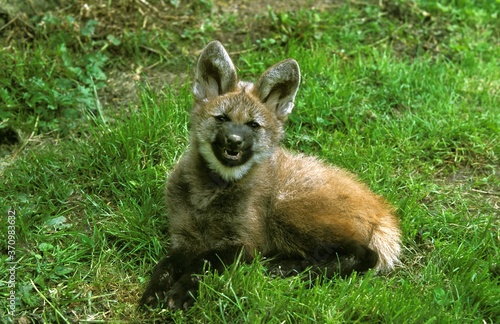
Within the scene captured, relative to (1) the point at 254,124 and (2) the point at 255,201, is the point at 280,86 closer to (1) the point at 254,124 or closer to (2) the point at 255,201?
(1) the point at 254,124

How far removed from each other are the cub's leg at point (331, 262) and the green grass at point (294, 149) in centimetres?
16

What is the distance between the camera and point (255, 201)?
431 cm

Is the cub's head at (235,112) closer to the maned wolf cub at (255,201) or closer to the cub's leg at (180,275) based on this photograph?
the maned wolf cub at (255,201)

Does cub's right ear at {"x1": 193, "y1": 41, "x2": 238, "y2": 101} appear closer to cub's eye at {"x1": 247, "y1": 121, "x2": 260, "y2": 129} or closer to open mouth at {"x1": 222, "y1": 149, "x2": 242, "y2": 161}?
cub's eye at {"x1": 247, "y1": 121, "x2": 260, "y2": 129}

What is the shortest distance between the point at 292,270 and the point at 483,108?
2.92m

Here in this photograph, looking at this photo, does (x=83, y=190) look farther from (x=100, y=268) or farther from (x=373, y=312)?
(x=373, y=312)

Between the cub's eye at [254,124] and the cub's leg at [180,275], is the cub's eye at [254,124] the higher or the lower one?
the higher one

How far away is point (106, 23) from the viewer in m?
6.55

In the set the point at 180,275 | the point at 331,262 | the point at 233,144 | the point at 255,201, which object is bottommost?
the point at 180,275

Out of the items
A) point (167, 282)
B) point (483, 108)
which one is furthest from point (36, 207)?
point (483, 108)

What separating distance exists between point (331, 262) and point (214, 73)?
4.99 feet

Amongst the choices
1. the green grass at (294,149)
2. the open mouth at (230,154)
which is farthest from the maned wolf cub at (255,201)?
the green grass at (294,149)

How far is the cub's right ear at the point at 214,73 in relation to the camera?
4258 mm

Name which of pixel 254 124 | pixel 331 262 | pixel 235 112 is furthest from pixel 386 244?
pixel 235 112
